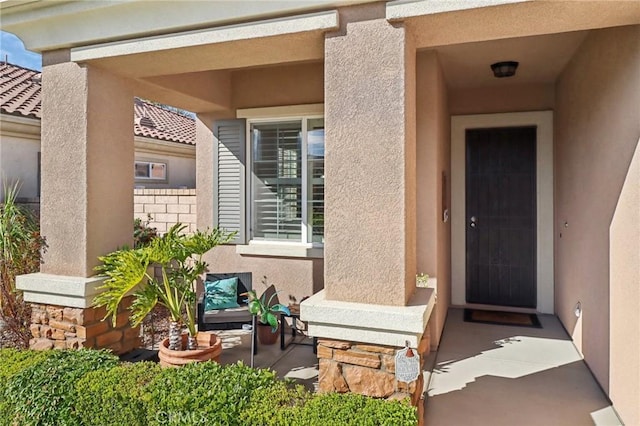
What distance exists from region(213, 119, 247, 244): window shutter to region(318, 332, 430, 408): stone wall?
3457mm

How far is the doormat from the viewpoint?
6333 millimetres

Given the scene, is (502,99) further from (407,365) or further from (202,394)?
(202,394)

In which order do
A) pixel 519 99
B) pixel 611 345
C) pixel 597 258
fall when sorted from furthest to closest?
pixel 519 99 < pixel 597 258 < pixel 611 345

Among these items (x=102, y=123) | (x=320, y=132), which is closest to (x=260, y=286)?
(x=320, y=132)

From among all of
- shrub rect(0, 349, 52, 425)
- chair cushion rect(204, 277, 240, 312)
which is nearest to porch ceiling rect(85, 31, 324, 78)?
chair cushion rect(204, 277, 240, 312)

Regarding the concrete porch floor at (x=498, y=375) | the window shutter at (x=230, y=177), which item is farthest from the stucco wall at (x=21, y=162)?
the concrete porch floor at (x=498, y=375)

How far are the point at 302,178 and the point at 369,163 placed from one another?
3.07m

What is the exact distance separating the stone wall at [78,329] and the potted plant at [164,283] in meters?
0.30

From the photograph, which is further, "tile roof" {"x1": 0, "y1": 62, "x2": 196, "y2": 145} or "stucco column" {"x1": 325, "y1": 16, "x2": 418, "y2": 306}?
"tile roof" {"x1": 0, "y1": 62, "x2": 196, "y2": 145}

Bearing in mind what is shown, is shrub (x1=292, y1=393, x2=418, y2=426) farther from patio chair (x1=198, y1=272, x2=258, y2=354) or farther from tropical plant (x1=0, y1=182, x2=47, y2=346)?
tropical plant (x1=0, y1=182, x2=47, y2=346)

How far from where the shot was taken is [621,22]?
10.2ft

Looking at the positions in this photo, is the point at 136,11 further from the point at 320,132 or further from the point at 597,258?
the point at 597,258

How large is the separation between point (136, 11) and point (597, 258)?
5.16 m

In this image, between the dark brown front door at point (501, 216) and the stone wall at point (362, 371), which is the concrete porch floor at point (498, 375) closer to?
the stone wall at point (362, 371)
